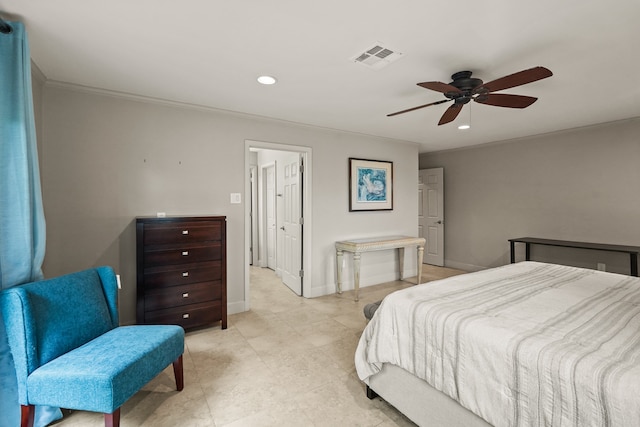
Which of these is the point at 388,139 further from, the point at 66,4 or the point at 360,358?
the point at 66,4

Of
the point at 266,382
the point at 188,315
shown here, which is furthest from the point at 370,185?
the point at 266,382

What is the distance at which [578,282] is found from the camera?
2303 millimetres

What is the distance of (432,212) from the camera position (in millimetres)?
6309

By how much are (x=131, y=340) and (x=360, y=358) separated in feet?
4.79

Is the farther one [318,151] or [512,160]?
[512,160]

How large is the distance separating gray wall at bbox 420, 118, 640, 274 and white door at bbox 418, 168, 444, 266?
0.45ft

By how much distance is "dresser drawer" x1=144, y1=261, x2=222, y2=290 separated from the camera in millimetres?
2703

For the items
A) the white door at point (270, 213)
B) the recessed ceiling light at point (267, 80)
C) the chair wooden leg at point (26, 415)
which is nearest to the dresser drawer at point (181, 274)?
the chair wooden leg at point (26, 415)

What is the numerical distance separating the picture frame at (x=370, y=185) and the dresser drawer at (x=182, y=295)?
234 cm

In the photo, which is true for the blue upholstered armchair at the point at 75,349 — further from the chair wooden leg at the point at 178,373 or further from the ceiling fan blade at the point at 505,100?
the ceiling fan blade at the point at 505,100

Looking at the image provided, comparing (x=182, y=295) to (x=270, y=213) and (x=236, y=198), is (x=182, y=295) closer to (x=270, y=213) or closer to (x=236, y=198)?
(x=236, y=198)

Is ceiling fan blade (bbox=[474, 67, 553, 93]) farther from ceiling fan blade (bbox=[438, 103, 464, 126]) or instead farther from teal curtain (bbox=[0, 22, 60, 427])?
teal curtain (bbox=[0, 22, 60, 427])

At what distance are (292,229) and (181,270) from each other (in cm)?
194

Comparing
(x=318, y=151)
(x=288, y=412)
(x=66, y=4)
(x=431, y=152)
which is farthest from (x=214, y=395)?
(x=431, y=152)
